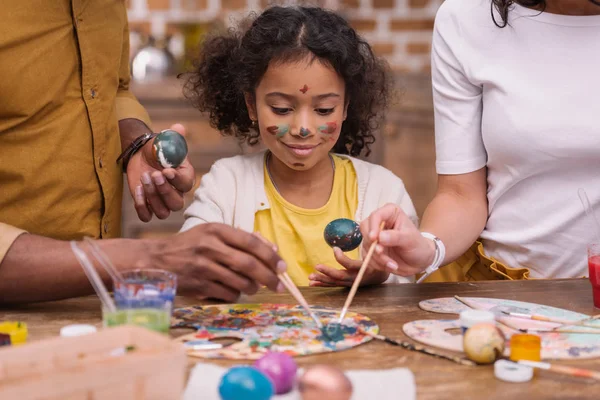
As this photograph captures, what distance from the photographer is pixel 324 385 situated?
3.12ft

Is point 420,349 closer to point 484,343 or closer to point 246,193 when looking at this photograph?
point 484,343

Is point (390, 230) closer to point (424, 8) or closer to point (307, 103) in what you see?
point (307, 103)

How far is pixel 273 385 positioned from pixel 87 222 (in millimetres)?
915

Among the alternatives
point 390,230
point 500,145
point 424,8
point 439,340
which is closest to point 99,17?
point 390,230

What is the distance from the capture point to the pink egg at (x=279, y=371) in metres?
1.01

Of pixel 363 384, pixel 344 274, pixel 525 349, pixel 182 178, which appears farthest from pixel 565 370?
pixel 182 178

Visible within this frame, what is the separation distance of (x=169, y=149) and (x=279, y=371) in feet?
2.41

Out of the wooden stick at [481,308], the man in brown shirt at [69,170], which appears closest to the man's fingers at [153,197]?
the man in brown shirt at [69,170]

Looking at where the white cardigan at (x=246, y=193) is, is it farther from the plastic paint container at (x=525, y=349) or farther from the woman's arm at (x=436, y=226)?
the plastic paint container at (x=525, y=349)

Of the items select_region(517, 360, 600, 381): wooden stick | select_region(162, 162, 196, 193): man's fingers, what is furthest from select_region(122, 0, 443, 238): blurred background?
select_region(517, 360, 600, 381): wooden stick

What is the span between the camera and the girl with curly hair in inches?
75.0

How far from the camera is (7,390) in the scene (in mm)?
795

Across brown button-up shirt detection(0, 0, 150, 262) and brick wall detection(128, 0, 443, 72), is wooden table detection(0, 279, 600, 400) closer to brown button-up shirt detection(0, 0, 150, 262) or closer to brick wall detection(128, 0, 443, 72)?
brown button-up shirt detection(0, 0, 150, 262)

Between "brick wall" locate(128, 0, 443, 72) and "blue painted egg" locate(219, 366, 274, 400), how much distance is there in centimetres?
403
